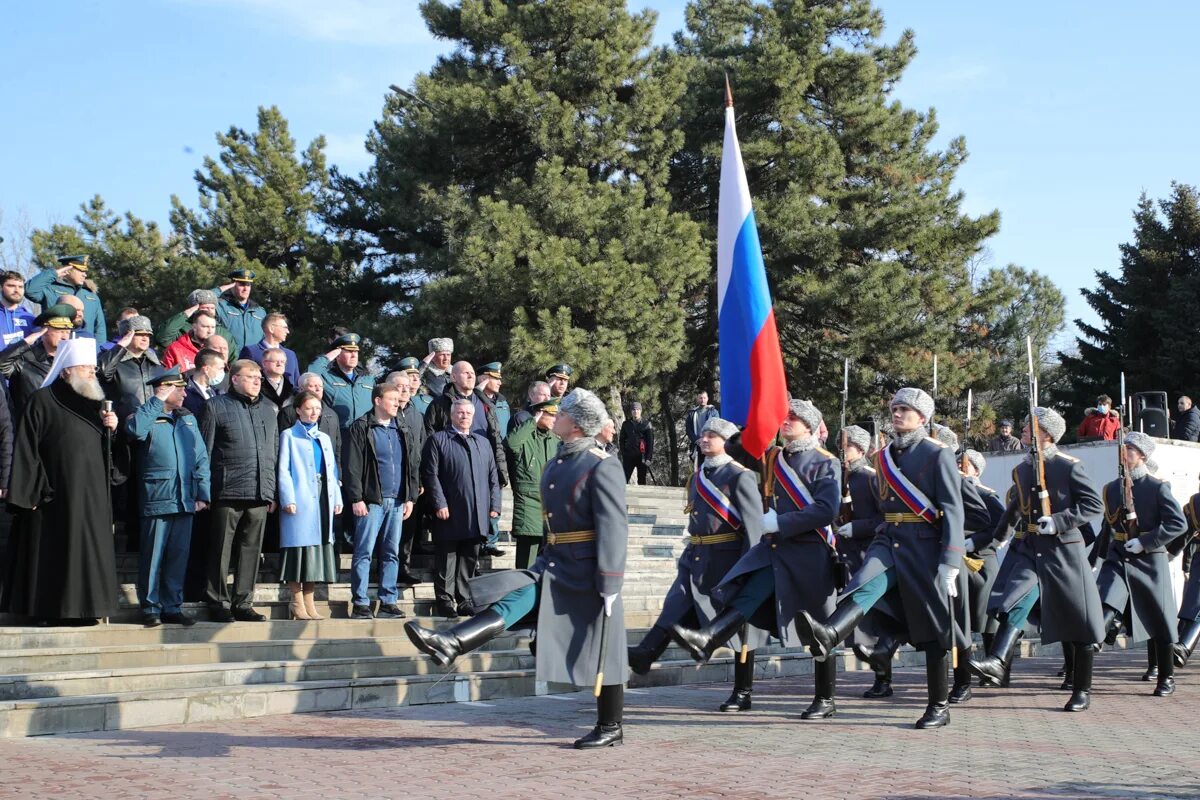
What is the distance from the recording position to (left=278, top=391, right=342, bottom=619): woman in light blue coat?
34.3 feet

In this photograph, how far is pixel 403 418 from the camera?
38.2 feet

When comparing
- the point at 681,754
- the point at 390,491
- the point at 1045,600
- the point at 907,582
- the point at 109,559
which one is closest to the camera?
the point at 681,754

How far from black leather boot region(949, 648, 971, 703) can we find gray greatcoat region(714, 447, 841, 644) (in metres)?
1.81

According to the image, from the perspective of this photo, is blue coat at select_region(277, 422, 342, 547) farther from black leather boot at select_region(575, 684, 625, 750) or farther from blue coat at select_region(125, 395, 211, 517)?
black leather boot at select_region(575, 684, 625, 750)

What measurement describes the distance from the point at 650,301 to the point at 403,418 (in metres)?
15.0

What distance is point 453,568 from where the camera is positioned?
453 inches

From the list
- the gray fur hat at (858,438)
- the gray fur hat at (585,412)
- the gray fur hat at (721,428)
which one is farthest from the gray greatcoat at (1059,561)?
the gray fur hat at (585,412)

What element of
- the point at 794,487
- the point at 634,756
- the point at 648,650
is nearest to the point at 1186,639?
the point at 794,487

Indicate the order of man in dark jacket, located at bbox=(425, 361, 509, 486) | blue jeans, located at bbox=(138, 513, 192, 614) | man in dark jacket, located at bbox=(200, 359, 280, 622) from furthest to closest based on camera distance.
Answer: man in dark jacket, located at bbox=(425, 361, 509, 486), man in dark jacket, located at bbox=(200, 359, 280, 622), blue jeans, located at bbox=(138, 513, 192, 614)

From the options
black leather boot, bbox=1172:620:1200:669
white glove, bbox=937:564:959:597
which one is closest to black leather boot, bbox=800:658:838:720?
white glove, bbox=937:564:959:597

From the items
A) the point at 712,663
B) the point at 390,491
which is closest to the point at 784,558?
the point at 712,663

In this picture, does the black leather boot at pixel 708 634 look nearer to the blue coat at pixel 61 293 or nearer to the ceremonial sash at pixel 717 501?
the ceremonial sash at pixel 717 501

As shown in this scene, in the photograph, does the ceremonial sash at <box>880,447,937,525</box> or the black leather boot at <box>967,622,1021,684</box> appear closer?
the ceremonial sash at <box>880,447,937,525</box>

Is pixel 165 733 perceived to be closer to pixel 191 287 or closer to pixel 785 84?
pixel 191 287
